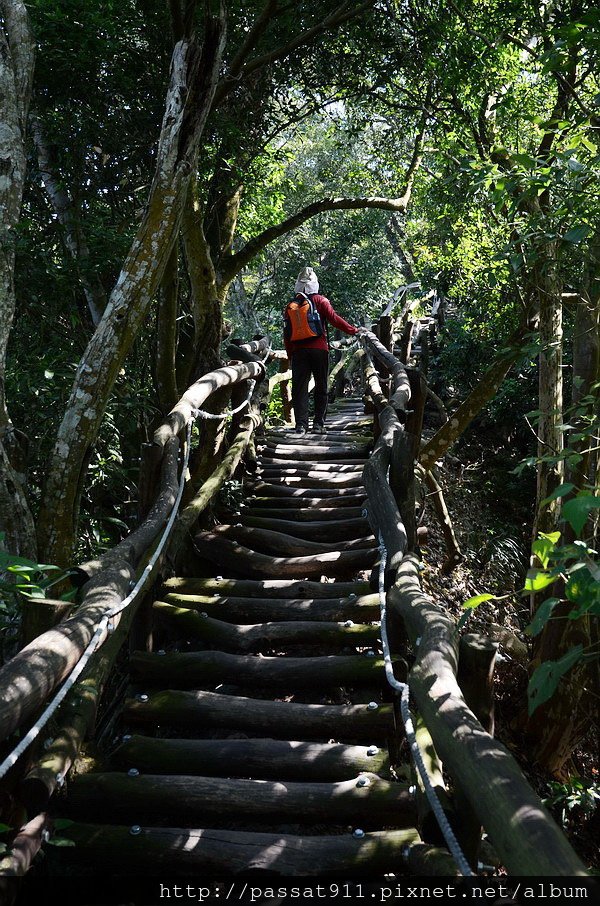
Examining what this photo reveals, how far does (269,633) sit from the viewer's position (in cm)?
407

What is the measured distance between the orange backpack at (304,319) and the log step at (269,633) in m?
4.76

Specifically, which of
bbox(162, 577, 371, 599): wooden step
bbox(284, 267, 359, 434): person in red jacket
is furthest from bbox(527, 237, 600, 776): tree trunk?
bbox(284, 267, 359, 434): person in red jacket

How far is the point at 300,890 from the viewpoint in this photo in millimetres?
2525

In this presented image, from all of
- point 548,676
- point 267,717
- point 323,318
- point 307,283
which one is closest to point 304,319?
point 323,318

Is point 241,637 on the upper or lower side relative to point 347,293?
lower

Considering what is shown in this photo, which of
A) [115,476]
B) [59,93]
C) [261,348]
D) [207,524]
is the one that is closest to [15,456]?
[207,524]

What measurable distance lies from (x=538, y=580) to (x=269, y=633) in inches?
104

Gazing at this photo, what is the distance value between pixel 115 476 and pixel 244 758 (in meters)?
3.99

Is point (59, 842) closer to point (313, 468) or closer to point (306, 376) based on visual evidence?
point (313, 468)

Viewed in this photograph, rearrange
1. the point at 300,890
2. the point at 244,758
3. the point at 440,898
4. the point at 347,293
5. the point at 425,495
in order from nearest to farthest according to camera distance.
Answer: the point at 440,898 → the point at 300,890 → the point at 244,758 → the point at 425,495 → the point at 347,293

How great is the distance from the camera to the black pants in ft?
27.5

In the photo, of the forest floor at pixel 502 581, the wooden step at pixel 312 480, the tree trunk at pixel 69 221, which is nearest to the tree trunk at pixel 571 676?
the forest floor at pixel 502 581

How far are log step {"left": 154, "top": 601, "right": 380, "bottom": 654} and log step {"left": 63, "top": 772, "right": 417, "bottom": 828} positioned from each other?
112 centimetres

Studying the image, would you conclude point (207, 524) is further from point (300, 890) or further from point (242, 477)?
point (300, 890)
